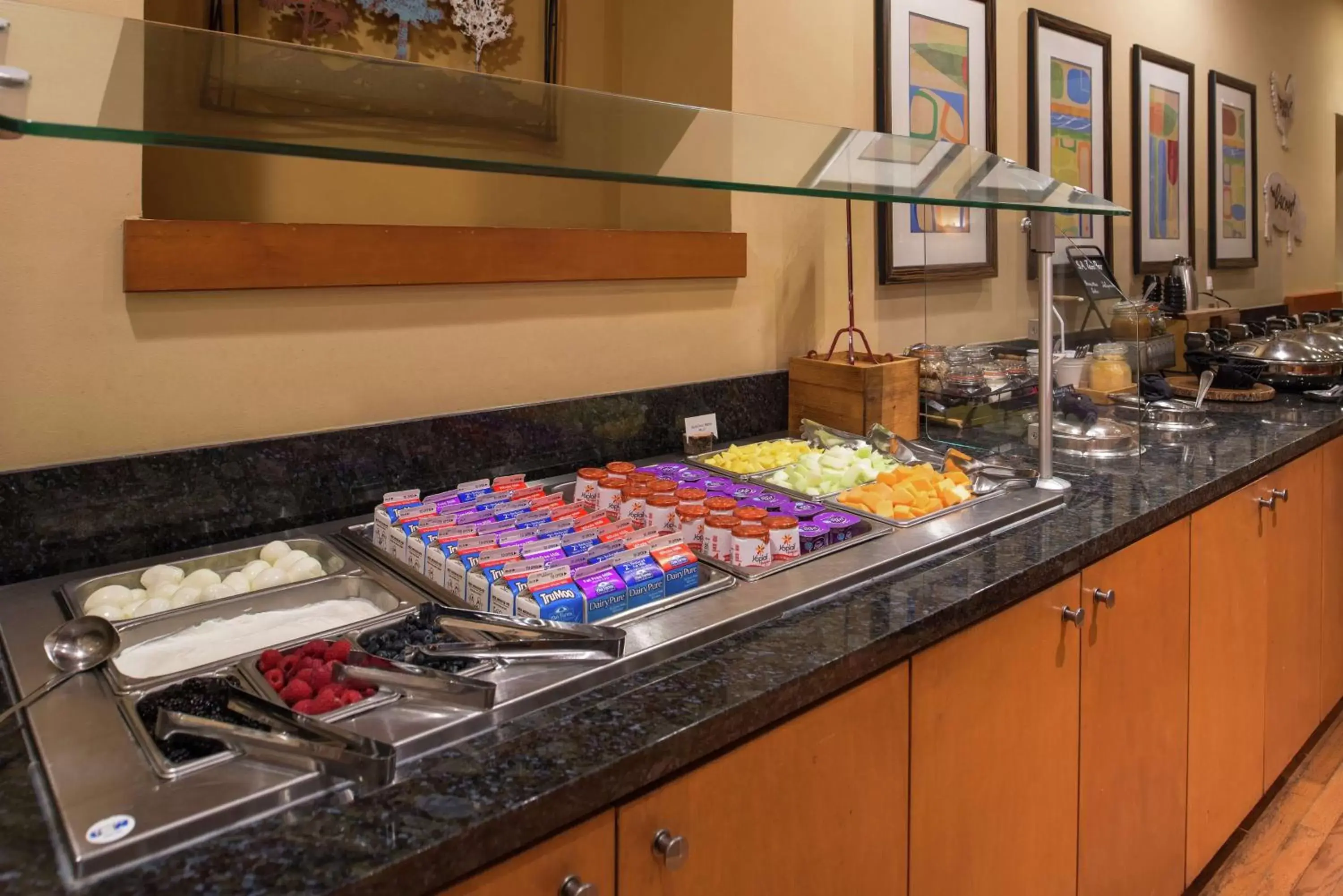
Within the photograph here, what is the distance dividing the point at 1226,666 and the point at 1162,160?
232 cm

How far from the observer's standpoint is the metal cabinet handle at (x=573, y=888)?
83 centimetres

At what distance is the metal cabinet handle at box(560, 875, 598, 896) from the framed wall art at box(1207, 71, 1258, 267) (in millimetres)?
4013

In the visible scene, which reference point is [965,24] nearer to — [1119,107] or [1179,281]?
[1119,107]

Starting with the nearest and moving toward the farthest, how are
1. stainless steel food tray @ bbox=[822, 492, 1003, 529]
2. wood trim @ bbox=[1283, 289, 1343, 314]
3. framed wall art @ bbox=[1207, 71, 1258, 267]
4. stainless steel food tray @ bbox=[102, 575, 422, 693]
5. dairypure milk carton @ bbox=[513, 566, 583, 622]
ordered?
→ 1. stainless steel food tray @ bbox=[102, 575, 422, 693]
2. dairypure milk carton @ bbox=[513, 566, 583, 622]
3. stainless steel food tray @ bbox=[822, 492, 1003, 529]
4. framed wall art @ bbox=[1207, 71, 1258, 267]
5. wood trim @ bbox=[1283, 289, 1343, 314]

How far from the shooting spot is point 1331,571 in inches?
96.4

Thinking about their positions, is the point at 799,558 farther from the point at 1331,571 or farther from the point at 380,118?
the point at 1331,571

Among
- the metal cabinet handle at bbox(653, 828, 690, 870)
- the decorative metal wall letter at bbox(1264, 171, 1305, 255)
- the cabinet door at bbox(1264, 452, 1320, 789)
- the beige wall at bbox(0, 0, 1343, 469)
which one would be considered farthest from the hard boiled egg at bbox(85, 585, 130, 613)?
the decorative metal wall letter at bbox(1264, 171, 1305, 255)

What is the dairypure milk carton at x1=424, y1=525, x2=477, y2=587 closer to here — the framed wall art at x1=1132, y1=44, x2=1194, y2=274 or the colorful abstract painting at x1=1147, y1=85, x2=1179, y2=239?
the framed wall art at x1=1132, y1=44, x2=1194, y2=274

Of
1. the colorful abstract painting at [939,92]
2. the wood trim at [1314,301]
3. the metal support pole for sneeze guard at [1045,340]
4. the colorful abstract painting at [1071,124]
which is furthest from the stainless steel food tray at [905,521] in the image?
the wood trim at [1314,301]

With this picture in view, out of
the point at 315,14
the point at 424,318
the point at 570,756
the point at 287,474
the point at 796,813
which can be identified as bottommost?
the point at 796,813

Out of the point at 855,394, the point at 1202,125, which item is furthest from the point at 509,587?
the point at 1202,125

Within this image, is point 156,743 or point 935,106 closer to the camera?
point 156,743

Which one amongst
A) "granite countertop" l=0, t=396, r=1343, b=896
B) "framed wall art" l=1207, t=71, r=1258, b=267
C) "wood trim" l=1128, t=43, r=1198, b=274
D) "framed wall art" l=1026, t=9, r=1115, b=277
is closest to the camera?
"granite countertop" l=0, t=396, r=1343, b=896

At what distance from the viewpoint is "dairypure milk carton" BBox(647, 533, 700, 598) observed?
3.82 feet
